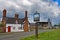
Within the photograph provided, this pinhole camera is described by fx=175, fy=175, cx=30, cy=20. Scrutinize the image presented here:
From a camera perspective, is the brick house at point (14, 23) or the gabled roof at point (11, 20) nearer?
the brick house at point (14, 23)

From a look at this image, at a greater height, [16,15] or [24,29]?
[16,15]

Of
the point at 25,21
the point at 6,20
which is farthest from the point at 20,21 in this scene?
the point at 6,20

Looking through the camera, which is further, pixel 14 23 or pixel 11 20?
pixel 11 20

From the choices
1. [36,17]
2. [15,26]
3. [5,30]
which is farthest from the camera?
[15,26]

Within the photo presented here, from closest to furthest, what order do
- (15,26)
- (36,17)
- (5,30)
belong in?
(36,17) < (5,30) < (15,26)

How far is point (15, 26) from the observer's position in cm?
7556

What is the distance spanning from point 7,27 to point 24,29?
8.63m

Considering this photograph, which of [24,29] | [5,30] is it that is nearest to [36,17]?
[5,30]

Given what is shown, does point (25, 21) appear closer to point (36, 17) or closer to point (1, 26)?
point (1, 26)

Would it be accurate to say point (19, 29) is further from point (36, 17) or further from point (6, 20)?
point (36, 17)

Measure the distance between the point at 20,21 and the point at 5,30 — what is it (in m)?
10.9

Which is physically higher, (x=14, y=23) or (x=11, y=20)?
(x=11, y=20)

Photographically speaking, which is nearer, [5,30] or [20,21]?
[5,30]

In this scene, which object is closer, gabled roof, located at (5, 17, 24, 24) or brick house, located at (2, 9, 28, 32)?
brick house, located at (2, 9, 28, 32)
